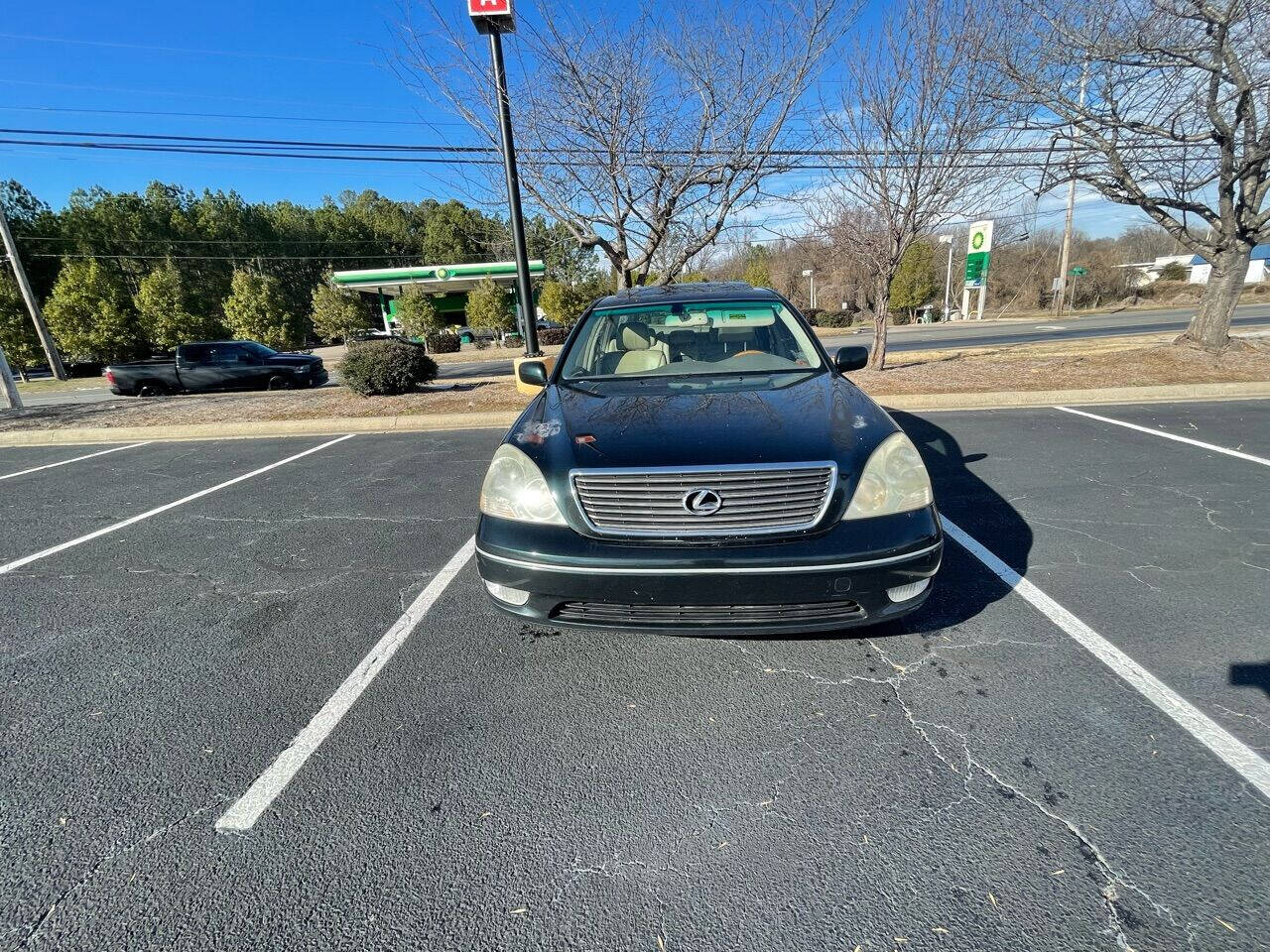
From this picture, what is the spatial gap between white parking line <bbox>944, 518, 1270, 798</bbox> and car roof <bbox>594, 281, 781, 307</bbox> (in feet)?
7.74

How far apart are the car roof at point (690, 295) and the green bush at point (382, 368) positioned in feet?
23.7

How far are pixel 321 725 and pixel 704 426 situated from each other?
6.65 ft

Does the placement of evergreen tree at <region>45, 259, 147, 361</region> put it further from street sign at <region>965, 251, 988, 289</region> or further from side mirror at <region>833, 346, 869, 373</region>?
street sign at <region>965, 251, 988, 289</region>

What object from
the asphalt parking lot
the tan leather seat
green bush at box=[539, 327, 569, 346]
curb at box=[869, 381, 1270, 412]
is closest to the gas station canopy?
green bush at box=[539, 327, 569, 346]

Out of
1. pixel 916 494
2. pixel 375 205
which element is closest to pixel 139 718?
pixel 916 494

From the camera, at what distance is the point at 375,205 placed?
201 ft

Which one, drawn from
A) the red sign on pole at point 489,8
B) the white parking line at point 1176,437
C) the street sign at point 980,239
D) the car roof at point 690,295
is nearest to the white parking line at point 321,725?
the car roof at point 690,295

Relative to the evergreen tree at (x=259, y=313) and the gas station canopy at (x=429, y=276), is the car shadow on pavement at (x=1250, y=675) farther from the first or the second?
the gas station canopy at (x=429, y=276)

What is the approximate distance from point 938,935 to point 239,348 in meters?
18.8

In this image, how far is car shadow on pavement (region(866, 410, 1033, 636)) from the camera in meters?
2.87

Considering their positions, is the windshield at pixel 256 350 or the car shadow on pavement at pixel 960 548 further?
the windshield at pixel 256 350

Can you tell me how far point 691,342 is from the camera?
388 cm

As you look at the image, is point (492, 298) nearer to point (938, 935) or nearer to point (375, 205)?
point (938, 935)

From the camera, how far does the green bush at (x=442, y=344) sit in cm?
2944
